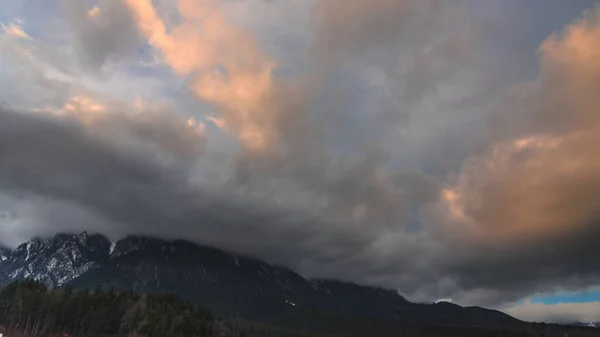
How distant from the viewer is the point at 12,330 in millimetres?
195625
